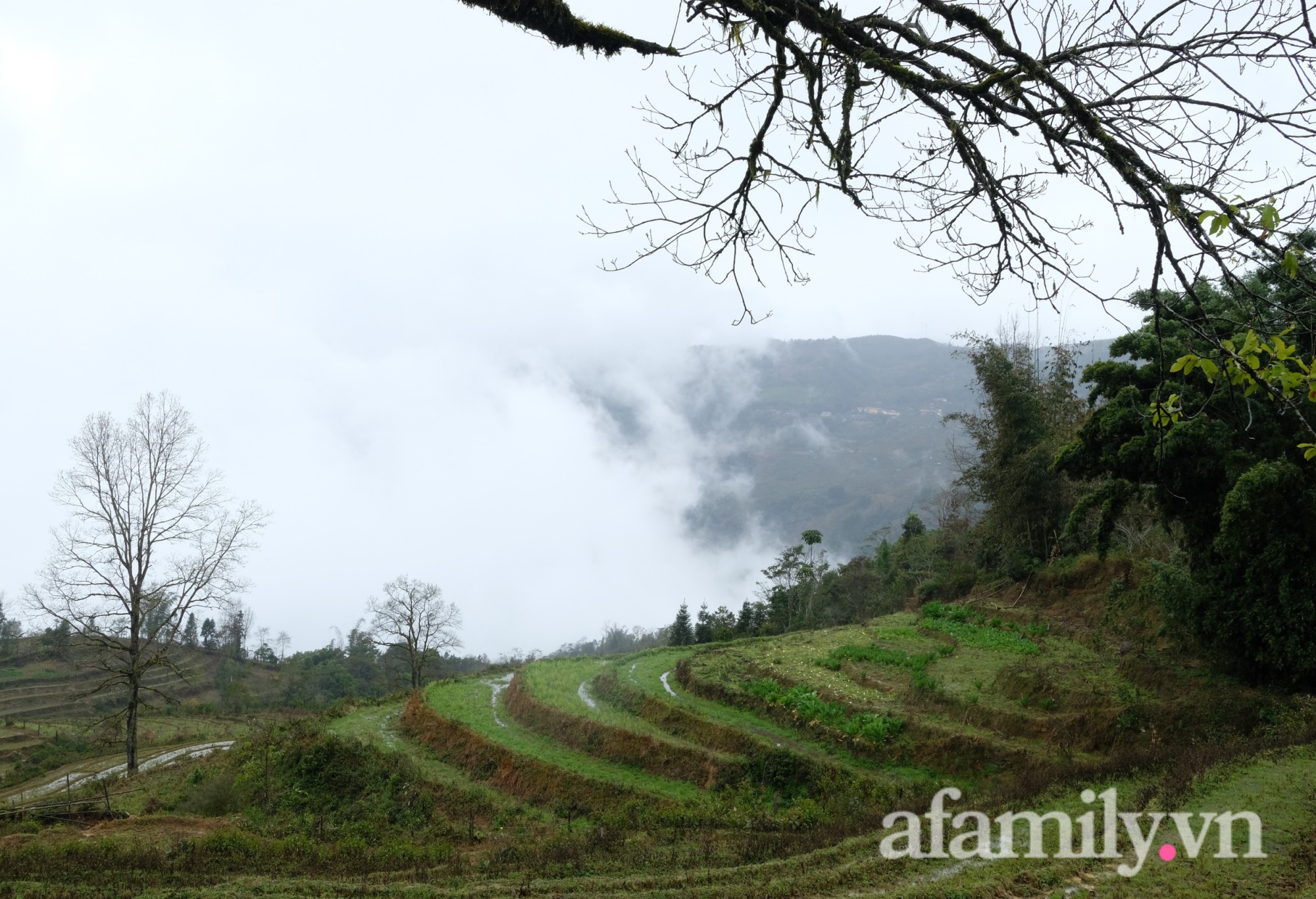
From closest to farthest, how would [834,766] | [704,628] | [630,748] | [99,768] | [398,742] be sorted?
[834,766], [630,748], [398,742], [99,768], [704,628]

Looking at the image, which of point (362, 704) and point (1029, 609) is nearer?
point (1029, 609)

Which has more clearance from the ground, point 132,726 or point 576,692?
point 576,692

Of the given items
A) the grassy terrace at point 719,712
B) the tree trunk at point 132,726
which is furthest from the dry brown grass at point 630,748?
the tree trunk at point 132,726

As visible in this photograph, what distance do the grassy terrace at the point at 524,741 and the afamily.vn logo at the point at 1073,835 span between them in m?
6.74

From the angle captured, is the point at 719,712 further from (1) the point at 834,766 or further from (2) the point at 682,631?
(2) the point at 682,631

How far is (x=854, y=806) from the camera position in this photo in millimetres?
11383

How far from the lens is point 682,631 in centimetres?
3638

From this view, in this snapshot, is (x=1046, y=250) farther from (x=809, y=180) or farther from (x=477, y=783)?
(x=477, y=783)

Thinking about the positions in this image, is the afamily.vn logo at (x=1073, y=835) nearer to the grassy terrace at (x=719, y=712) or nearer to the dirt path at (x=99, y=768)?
the grassy terrace at (x=719, y=712)

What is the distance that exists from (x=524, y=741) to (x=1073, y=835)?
13.8 meters

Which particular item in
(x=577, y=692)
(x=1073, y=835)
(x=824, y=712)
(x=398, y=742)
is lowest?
(x=398, y=742)

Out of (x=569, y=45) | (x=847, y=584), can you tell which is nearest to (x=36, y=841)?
(x=569, y=45)

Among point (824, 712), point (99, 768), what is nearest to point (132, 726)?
point (99, 768)

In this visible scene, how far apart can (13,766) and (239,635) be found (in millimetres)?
40013
